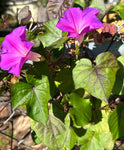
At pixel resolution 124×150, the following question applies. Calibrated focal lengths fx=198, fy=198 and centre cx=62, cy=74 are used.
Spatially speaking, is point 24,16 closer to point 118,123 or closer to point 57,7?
point 57,7

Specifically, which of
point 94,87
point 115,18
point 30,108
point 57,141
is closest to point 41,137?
point 57,141

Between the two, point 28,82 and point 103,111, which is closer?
point 28,82

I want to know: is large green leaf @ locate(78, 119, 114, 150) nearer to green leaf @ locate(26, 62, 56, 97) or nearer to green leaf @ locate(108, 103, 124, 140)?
green leaf @ locate(108, 103, 124, 140)

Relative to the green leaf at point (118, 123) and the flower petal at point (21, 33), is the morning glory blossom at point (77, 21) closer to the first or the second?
the flower petal at point (21, 33)

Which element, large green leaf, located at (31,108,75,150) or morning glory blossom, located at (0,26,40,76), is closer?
morning glory blossom, located at (0,26,40,76)

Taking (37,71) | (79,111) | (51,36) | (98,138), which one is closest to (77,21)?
(51,36)

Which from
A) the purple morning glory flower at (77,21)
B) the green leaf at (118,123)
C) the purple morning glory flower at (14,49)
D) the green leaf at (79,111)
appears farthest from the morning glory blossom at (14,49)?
the green leaf at (118,123)

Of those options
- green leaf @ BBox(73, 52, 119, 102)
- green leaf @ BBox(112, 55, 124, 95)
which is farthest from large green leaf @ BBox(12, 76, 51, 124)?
green leaf @ BBox(112, 55, 124, 95)

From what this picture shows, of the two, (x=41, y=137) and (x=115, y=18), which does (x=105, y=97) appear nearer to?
(x=41, y=137)
